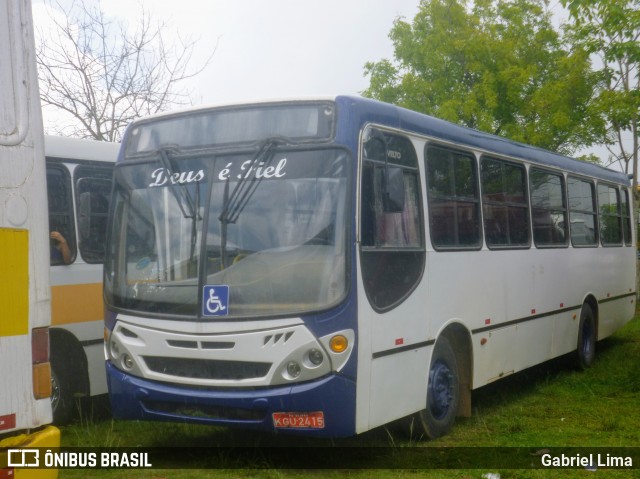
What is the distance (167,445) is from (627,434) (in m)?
4.20

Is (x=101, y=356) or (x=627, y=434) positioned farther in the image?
(x=101, y=356)

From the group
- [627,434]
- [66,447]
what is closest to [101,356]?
[66,447]

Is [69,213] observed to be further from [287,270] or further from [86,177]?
[287,270]

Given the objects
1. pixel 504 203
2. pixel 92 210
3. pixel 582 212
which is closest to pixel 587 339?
pixel 582 212

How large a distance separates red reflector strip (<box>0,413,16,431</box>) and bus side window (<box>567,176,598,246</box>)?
9.47 m

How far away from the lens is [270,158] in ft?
23.5

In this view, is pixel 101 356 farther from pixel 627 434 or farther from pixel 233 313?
pixel 627 434

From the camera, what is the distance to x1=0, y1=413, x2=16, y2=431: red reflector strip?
15.1 ft

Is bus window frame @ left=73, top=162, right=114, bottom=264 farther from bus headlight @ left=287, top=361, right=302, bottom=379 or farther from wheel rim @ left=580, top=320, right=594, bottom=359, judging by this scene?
wheel rim @ left=580, top=320, right=594, bottom=359

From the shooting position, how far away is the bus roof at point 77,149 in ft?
30.6

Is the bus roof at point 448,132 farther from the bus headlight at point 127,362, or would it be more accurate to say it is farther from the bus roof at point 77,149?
the bus roof at point 77,149

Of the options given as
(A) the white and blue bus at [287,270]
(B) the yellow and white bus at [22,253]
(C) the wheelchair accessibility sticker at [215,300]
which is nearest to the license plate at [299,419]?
(A) the white and blue bus at [287,270]

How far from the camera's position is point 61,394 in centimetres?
923

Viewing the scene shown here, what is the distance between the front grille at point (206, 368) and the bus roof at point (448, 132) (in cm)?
208
